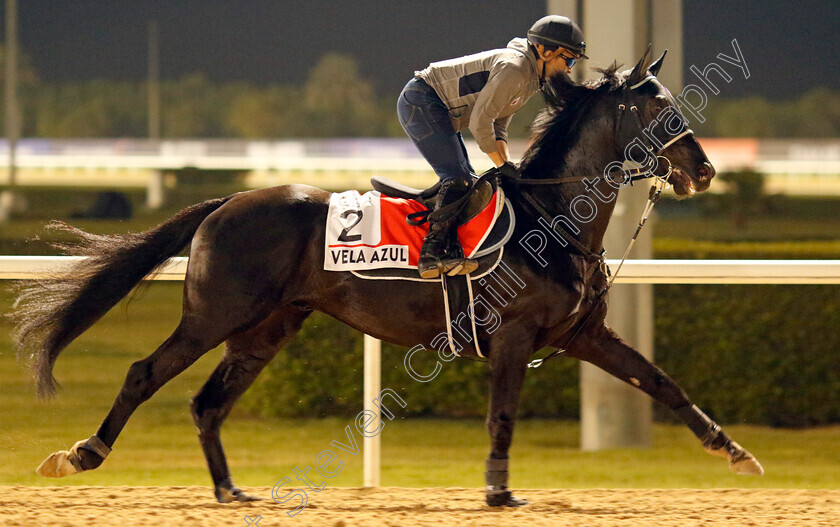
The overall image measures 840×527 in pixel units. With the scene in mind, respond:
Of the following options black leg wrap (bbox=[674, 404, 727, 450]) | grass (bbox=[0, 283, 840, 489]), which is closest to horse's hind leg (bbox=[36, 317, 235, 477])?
grass (bbox=[0, 283, 840, 489])

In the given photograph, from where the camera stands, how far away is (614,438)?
5.20 m

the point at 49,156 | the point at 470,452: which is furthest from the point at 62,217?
the point at 470,452

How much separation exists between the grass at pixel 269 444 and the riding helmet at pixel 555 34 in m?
1.95

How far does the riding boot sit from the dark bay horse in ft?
0.40

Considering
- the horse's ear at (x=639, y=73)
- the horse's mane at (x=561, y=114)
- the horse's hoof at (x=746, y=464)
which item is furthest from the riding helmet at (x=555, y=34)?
the horse's hoof at (x=746, y=464)

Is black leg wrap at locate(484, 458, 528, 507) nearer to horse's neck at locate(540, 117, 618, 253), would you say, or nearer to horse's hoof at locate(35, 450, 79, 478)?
horse's neck at locate(540, 117, 618, 253)

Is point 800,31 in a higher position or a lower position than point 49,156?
higher

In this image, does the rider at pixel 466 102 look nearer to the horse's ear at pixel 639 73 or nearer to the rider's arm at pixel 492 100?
the rider's arm at pixel 492 100

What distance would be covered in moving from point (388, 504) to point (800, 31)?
856 inches

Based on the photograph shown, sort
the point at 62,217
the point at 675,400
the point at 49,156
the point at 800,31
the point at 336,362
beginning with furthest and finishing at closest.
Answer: the point at 49,156 → the point at 800,31 → the point at 62,217 → the point at 336,362 → the point at 675,400

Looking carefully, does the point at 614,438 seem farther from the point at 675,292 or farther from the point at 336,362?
the point at 336,362

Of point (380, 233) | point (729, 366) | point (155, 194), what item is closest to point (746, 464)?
point (729, 366)

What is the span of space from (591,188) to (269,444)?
7.65 ft

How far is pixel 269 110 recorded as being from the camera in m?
26.7
